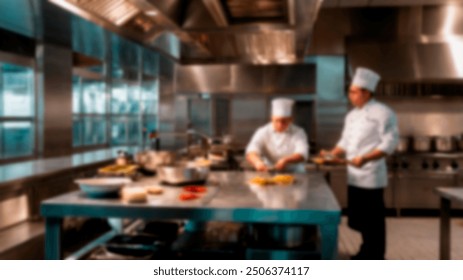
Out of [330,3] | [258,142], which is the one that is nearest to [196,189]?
[258,142]

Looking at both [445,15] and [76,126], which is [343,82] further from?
[76,126]

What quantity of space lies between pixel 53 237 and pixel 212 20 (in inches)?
58.9

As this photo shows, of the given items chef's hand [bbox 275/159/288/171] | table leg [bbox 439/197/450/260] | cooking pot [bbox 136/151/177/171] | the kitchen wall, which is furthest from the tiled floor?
cooking pot [bbox 136/151/177/171]

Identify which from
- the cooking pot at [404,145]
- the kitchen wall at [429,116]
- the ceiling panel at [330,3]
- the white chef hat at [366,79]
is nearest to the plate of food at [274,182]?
the white chef hat at [366,79]

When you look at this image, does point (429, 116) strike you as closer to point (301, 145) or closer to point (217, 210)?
point (301, 145)

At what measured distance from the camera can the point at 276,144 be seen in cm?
324

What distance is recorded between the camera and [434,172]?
15.9 ft

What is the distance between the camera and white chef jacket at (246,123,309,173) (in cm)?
317

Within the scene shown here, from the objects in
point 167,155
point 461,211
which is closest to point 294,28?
point 167,155

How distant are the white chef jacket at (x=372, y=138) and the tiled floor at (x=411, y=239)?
68 cm

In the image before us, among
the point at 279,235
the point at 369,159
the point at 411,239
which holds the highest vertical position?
the point at 369,159

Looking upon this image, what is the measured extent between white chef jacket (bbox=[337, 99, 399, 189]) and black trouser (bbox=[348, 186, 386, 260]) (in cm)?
7

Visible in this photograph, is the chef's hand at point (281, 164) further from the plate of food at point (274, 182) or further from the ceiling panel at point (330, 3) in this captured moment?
the ceiling panel at point (330, 3)

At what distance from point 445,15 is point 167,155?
13.7ft
